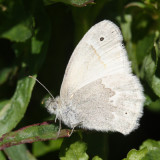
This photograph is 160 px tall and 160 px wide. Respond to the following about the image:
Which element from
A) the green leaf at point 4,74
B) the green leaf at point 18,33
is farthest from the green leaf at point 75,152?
the green leaf at point 4,74

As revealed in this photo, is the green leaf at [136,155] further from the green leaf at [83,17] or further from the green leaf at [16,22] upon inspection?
the green leaf at [16,22]

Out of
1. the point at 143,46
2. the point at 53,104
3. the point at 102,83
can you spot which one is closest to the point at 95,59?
the point at 102,83

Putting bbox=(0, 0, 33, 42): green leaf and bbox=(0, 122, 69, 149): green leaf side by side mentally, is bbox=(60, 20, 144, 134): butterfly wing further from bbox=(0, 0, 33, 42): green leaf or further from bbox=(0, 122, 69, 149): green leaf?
bbox=(0, 0, 33, 42): green leaf

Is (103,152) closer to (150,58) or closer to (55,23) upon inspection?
(150,58)

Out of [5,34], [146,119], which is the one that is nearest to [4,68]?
[5,34]

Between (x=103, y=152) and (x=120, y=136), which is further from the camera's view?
(x=120, y=136)

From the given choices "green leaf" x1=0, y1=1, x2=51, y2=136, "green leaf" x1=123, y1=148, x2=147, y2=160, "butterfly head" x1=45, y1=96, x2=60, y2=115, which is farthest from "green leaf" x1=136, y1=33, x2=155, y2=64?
"green leaf" x1=123, y1=148, x2=147, y2=160
